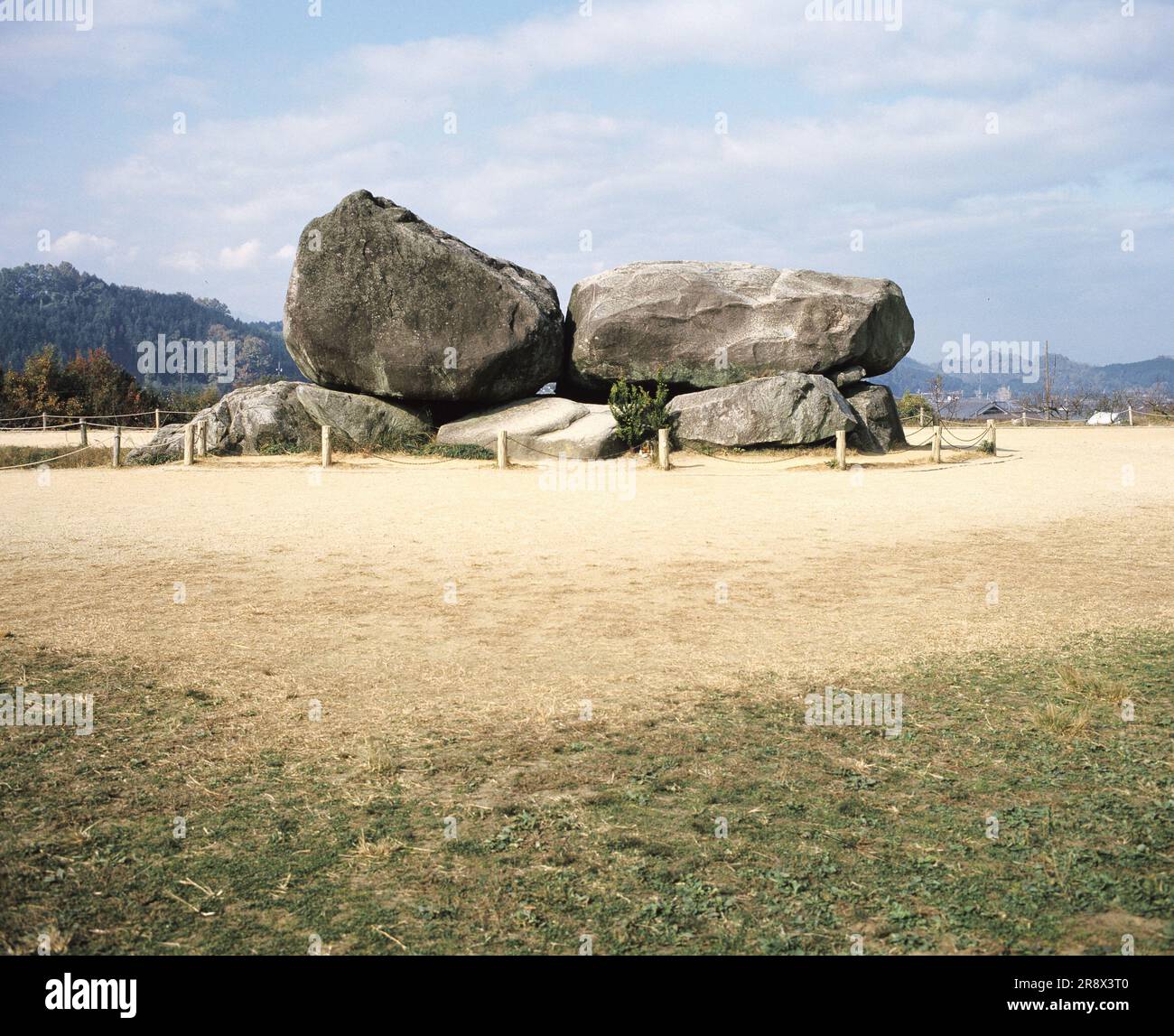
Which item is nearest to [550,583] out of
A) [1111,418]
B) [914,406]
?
[914,406]

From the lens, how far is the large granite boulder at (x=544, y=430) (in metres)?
22.6

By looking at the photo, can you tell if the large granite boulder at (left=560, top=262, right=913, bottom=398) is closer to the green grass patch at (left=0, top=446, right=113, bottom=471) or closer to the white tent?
the green grass patch at (left=0, top=446, right=113, bottom=471)

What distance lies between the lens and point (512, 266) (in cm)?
2528

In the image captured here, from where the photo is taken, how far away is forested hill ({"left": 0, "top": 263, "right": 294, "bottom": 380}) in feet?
366

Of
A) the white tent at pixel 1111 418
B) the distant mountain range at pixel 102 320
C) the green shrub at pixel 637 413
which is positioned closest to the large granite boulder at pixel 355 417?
the green shrub at pixel 637 413

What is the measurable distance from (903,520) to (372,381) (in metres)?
14.4

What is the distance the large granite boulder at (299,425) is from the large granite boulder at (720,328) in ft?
17.1

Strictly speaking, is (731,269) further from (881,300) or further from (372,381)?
(372,381)

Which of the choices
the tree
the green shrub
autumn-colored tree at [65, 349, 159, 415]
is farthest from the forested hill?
the green shrub

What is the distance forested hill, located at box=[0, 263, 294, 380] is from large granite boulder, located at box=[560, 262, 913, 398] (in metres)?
92.0

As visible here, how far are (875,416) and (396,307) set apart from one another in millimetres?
12189

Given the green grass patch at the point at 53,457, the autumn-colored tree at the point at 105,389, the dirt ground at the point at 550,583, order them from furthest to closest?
the autumn-colored tree at the point at 105,389 < the green grass patch at the point at 53,457 < the dirt ground at the point at 550,583

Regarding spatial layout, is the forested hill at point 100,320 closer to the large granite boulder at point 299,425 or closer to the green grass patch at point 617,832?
the large granite boulder at point 299,425
